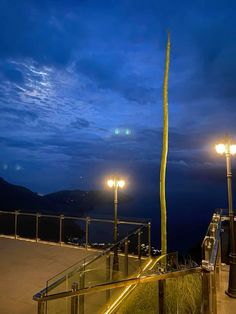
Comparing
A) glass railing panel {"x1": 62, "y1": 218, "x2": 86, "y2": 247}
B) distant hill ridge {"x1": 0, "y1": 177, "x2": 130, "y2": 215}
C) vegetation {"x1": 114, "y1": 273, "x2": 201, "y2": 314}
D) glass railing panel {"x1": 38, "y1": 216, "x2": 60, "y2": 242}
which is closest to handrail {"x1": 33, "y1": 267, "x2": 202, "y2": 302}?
vegetation {"x1": 114, "y1": 273, "x2": 201, "y2": 314}

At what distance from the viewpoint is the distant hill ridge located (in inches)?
3167

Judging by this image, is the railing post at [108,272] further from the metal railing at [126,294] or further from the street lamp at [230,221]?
the street lamp at [230,221]

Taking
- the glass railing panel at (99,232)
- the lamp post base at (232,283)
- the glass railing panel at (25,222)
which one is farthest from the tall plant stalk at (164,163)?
the glass railing panel at (25,222)

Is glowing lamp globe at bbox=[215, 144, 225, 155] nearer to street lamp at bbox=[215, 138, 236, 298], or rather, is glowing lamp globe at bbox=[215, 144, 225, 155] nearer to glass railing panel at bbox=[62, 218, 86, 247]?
street lamp at bbox=[215, 138, 236, 298]

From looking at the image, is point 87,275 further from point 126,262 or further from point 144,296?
point 126,262

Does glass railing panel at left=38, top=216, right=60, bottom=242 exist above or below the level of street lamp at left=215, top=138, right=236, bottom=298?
below

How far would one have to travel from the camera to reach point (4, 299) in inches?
224

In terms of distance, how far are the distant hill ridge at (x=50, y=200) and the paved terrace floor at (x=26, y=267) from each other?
50.6 meters

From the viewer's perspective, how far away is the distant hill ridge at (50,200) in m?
80.4

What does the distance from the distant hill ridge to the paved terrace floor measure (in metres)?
50.6

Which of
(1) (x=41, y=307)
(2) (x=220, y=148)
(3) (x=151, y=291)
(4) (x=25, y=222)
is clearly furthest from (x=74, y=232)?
(1) (x=41, y=307)

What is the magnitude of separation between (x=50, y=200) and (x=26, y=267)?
101m

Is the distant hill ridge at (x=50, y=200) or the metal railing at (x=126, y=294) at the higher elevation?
the metal railing at (x=126, y=294)

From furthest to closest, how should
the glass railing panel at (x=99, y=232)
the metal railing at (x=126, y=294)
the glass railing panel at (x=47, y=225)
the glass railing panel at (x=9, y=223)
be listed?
the glass railing panel at (x=9, y=223) → the glass railing panel at (x=47, y=225) → the glass railing panel at (x=99, y=232) → the metal railing at (x=126, y=294)
